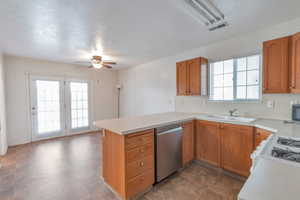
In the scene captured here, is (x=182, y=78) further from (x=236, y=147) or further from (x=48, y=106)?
(x=48, y=106)

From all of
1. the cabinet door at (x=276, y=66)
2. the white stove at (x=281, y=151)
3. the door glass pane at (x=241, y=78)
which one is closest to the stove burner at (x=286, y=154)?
the white stove at (x=281, y=151)

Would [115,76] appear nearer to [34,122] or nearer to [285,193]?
[34,122]

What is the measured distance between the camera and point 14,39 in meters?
2.68

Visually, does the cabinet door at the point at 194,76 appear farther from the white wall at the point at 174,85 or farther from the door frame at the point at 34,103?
the door frame at the point at 34,103

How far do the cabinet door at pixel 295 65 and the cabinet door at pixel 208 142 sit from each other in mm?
1157

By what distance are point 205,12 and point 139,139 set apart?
6.25ft

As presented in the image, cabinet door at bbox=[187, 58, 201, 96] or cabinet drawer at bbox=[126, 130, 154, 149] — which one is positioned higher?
cabinet door at bbox=[187, 58, 201, 96]

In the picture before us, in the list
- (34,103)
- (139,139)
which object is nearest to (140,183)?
(139,139)

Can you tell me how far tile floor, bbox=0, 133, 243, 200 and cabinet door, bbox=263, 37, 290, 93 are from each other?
159cm

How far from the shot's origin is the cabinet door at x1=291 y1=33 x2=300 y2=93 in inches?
72.9

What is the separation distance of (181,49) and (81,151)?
3595mm

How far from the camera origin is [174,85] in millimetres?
3844

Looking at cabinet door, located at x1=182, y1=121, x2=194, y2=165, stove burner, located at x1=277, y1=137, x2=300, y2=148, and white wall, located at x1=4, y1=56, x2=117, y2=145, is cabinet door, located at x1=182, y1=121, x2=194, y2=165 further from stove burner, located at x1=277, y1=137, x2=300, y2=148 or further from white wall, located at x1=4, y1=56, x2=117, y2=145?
white wall, located at x1=4, y1=56, x2=117, y2=145

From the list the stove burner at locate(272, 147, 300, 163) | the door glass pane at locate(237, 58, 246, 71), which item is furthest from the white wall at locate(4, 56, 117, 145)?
the stove burner at locate(272, 147, 300, 163)
